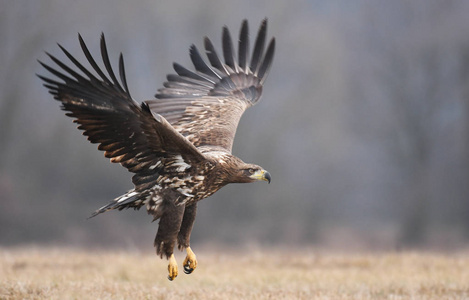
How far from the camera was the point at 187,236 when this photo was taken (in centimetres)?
798

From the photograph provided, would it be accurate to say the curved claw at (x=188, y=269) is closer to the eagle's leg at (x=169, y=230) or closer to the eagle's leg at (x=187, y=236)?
the eagle's leg at (x=187, y=236)

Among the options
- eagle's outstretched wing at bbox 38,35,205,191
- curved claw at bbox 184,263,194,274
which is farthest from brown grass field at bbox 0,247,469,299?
eagle's outstretched wing at bbox 38,35,205,191

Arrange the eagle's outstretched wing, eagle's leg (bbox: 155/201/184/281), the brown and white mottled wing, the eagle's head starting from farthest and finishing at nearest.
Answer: the brown and white mottled wing
the eagle's head
eagle's leg (bbox: 155/201/184/281)
the eagle's outstretched wing

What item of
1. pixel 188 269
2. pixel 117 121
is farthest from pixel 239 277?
pixel 117 121

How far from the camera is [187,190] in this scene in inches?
300

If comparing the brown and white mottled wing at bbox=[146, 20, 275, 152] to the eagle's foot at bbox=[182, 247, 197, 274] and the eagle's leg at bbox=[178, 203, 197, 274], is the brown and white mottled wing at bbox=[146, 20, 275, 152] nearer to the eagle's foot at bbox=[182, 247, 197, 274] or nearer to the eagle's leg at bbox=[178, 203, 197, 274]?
the eagle's leg at bbox=[178, 203, 197, 274]

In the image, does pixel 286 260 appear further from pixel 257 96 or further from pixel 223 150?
pixel 223 150

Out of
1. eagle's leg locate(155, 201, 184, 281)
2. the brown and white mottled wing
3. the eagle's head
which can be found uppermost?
the brown and white mottled wing

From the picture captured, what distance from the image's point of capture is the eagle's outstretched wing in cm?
694

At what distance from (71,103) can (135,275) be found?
4227mm

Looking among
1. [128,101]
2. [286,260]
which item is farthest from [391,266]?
[128,101]

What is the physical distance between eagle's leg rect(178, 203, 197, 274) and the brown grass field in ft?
1.24

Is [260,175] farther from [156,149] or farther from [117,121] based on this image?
[117,121]

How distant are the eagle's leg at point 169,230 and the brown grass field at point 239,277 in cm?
56
